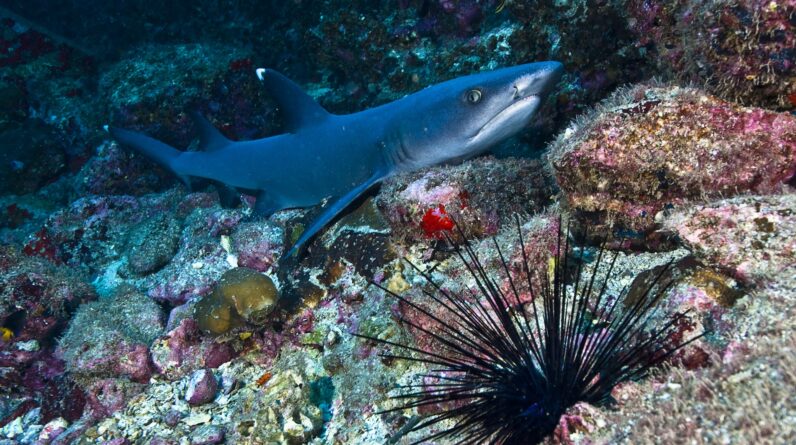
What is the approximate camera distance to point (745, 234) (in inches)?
81.0

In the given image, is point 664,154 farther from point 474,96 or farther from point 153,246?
point 153,246

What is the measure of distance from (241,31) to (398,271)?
929 centimetres

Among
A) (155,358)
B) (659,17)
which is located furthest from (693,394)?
(155,358)

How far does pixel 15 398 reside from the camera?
462 centimetres

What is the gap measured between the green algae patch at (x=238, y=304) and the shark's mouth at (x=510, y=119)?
2.26 metres

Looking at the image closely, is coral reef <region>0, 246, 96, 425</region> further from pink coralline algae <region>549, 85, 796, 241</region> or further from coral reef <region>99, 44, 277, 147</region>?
pink coralline algae <region>549, 85, 796, 241</region>

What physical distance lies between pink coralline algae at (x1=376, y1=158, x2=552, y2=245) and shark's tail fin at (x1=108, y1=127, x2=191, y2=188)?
14.6ft

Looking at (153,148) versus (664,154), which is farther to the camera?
(153,148)

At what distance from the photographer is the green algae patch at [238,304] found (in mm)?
3742

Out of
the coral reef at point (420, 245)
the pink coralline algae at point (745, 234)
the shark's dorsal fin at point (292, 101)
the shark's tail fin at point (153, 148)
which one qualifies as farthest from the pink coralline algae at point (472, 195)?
the shark's tail fin at point (153, 148)

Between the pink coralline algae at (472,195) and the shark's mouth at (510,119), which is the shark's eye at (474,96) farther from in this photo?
the pink coralline algae at (472,195)

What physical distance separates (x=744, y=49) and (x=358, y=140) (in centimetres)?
312

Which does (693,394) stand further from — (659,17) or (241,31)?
(241,31)

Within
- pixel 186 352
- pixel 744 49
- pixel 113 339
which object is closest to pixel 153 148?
pixel 113 339
